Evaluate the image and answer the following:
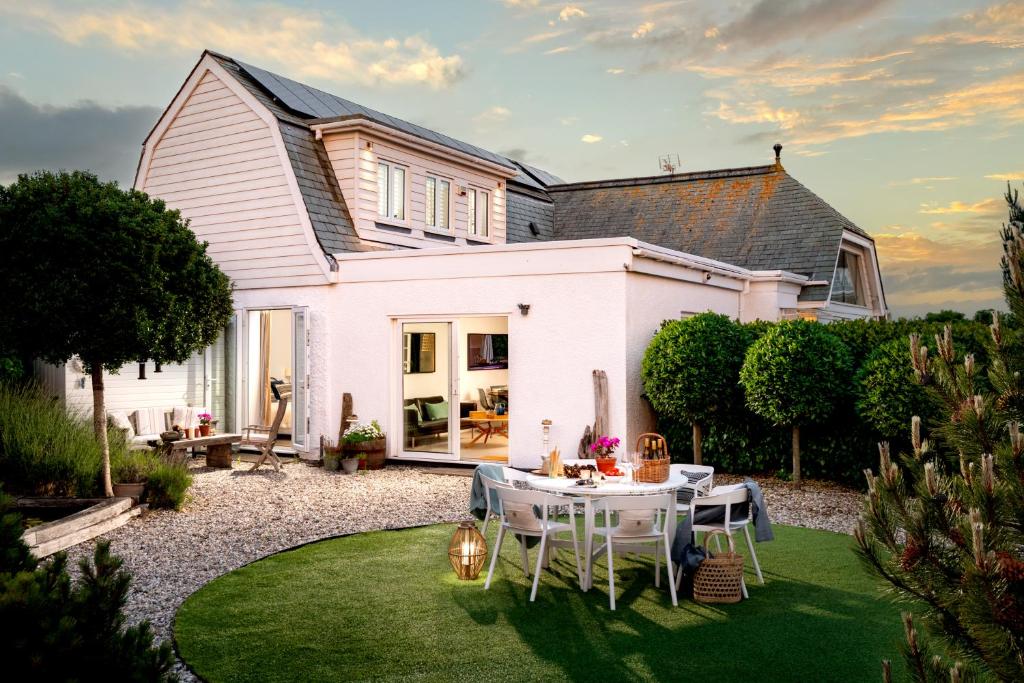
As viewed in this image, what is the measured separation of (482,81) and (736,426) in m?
6.59

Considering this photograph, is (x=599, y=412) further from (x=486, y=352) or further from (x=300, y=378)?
(x=486, y=352)

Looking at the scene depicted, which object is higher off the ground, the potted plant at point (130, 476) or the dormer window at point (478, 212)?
the dormer window at point (478, 212)

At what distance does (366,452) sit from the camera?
1294 centimetres

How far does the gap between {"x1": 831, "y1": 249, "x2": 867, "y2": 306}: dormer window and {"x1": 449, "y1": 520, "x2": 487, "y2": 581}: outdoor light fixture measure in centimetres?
1336

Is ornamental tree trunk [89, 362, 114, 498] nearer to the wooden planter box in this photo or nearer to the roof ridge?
the wooden planter box

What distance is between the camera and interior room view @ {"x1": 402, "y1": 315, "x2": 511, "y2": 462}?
43.5ft

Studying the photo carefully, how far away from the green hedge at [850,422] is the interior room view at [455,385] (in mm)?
3249

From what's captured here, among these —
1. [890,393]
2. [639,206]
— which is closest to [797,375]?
[890,393]

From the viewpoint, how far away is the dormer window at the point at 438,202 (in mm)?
15903

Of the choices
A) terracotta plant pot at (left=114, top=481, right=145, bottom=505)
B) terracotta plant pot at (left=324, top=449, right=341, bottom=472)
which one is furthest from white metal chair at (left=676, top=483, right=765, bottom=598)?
terracotta plant pot at (left=324, top=449, right=341, bottom=472)

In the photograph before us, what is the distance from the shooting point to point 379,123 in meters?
14.3

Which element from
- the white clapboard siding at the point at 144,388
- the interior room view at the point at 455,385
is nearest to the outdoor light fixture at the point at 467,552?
the interior room view at the point at 455,385

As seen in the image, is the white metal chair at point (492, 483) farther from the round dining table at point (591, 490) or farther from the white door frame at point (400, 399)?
the white door frame at point (400, 399)

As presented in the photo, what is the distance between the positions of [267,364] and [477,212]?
5.32 m
